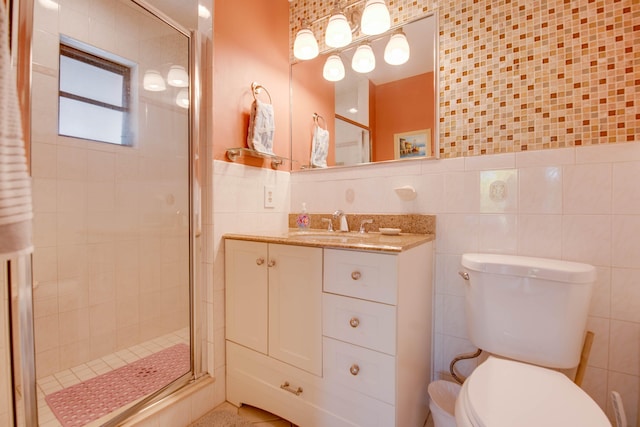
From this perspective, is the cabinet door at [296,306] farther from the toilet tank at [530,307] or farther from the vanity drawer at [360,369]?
the toilet tank at [530,307]

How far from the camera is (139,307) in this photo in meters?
1.75

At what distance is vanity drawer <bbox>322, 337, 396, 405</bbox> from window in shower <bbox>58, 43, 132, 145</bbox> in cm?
164

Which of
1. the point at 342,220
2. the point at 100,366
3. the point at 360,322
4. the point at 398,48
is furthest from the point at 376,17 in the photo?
the point at 100,366

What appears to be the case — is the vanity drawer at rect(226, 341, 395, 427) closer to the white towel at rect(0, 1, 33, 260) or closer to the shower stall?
the shower stall

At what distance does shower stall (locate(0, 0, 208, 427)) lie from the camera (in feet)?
4.52

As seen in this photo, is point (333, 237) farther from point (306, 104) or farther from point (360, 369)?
point (306, 104)

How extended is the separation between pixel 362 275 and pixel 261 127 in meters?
1.02

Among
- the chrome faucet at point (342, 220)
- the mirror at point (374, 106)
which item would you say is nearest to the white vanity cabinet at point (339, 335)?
the chrome faucet at point (342, 220)

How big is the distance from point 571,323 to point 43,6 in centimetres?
269

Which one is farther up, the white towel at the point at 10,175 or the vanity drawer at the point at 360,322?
the white towel at the point at 10,175

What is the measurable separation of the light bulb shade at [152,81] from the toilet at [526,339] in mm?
1863

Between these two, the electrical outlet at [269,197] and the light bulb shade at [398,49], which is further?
the electrical outlet at [269,197]

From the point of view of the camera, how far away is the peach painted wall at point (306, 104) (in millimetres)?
1835

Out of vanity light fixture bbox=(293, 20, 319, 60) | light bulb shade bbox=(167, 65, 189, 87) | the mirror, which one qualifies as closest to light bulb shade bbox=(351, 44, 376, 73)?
the mirror
